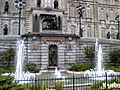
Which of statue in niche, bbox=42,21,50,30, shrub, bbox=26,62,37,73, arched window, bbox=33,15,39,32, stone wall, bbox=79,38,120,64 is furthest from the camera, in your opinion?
arched window, bbox=33,15,39,32

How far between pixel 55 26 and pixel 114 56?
13.3 m

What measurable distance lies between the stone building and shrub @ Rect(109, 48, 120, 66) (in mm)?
3863

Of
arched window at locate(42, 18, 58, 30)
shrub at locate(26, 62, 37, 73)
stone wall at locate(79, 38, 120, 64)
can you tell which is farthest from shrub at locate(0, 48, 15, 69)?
Answer: arched window at locate(42, 18, 58, 30)

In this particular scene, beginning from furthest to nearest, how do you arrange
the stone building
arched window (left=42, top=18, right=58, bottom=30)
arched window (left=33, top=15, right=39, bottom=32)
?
arched window (left=33, top=15, right=39, bottom=32), arched window (left=42, top=18, right=58, bottom=30), the stone building

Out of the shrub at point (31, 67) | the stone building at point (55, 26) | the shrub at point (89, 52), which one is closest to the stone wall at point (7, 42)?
the stone building at point (55, 26)

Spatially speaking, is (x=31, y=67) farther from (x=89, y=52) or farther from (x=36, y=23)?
(x=36, y=23)

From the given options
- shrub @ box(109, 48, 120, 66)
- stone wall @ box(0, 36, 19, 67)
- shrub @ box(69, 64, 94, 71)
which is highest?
stone wall @ box(0, 36, 19, 67)

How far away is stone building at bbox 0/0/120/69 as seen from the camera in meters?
30.9

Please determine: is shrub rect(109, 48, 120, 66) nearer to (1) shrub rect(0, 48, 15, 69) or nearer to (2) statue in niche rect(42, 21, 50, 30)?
(1) shrub rect(0, 48, 15, 69)

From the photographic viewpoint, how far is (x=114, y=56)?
33000mm

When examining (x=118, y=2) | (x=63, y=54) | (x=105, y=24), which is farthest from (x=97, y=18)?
(x=63, y=54)

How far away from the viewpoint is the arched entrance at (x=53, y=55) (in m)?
31.3

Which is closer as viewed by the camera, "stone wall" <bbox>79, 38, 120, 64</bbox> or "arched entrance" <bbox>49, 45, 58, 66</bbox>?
"arched entrance" <bbox>49, 45, 58, 66</bbox>

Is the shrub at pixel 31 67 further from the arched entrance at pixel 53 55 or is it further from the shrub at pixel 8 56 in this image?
the arched entrance at pixel 53 55
